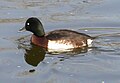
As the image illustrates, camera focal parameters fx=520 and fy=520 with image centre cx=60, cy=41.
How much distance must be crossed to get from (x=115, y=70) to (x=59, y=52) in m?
1.82

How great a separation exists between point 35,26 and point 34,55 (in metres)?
0.90

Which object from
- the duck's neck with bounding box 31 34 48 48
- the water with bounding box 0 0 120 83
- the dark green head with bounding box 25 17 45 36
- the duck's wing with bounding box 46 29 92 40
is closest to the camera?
the water with bounding box 0 0 120 83

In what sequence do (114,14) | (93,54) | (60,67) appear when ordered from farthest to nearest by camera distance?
(114,14)
(93,54)
(60,67)

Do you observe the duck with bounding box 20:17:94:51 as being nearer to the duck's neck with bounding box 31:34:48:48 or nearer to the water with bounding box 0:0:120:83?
the duck's neck with bounding box 31:34:48:48

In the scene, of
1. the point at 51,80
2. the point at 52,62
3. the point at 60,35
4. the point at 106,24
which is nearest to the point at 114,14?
the point at 106,24

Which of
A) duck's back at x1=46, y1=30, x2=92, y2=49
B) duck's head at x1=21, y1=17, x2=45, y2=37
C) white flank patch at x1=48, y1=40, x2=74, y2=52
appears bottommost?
white flank patch at x1=48, y1=40, x2=74, y2=52

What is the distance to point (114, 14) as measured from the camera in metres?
13.7

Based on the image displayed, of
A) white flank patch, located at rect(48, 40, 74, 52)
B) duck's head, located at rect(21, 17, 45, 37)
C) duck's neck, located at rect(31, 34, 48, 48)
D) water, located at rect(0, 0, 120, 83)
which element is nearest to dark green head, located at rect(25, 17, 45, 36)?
duck's head, located at rect(21, 17, 45, 37)

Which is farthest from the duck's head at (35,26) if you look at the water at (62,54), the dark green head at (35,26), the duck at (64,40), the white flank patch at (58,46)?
the white flank patch at (58,46)

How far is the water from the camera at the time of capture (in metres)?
9.84

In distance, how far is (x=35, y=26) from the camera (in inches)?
479

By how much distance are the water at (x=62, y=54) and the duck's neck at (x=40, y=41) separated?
0.55 feet

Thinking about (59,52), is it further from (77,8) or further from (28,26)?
(77,8)

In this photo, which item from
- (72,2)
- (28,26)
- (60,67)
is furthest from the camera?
(72,2)
